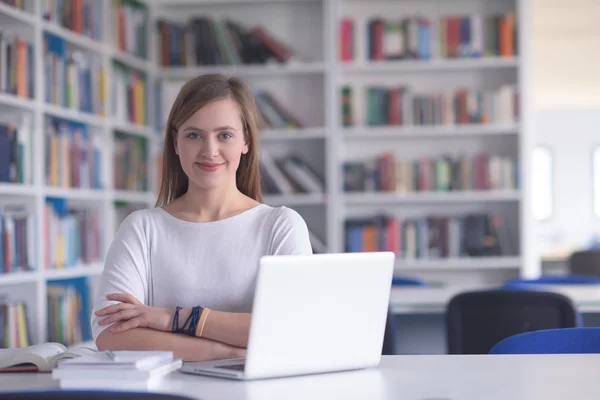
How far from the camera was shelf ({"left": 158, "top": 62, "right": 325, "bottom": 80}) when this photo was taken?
5.45 meters

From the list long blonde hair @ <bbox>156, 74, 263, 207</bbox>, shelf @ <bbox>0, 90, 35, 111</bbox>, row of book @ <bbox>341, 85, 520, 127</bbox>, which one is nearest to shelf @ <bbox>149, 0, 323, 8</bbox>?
row of book @ <bbox>341, 85, 520, 127</bbox>

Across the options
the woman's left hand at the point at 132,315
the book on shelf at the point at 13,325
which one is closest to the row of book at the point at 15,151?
the book on shelf at the point at 13,325

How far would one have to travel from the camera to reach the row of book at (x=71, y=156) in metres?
4.28

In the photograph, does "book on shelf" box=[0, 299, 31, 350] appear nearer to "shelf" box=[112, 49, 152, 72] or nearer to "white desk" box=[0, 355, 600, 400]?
"shelf" box=[112, 49, 152, 72]

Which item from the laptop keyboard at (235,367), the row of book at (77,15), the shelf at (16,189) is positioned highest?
the row of book at (77,15)

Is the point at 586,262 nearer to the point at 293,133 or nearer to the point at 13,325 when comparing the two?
the point at 293,133

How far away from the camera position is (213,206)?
78.9 inches

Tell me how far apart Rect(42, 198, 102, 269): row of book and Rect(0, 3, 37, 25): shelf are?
859mm

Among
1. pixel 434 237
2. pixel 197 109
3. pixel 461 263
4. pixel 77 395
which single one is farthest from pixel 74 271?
pixel 77 395

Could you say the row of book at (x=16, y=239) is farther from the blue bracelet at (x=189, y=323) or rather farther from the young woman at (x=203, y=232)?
the blue bracelet at (x=189, y=323)

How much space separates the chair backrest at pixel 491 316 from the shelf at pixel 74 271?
207 centimetres

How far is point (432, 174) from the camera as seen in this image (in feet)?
18.1

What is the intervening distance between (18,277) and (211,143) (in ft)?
7.47

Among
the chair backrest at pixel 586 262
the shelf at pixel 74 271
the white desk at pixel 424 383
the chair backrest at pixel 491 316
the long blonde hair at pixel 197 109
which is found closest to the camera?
the white desk at pixel 424 383
